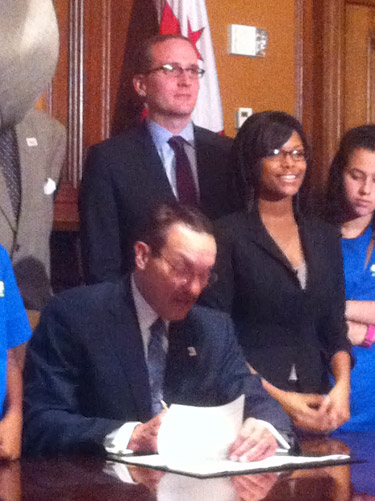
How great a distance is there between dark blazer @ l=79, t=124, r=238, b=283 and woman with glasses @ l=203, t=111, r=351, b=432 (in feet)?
0.42

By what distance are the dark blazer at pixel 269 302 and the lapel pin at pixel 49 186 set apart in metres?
0.76

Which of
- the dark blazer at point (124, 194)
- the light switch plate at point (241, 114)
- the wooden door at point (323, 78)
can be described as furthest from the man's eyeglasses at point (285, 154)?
the wooden door at point (323, 78)

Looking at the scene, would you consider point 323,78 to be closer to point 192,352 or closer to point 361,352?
point 361,352

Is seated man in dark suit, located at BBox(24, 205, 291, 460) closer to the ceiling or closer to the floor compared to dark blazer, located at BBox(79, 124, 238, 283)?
closer to the floor

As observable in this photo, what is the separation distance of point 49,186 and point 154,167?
421 mm

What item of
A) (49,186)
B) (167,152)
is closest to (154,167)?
(167,152)

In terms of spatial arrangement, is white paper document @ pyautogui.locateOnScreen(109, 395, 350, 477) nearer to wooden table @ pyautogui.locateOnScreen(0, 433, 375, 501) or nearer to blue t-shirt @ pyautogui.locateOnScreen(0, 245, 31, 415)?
wooden table @ pyautogui.locateOnScreen(0, 433, 375, 501)

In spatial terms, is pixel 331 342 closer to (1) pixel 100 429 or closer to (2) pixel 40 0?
(1) pixel 100 429

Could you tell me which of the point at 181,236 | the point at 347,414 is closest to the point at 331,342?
the point at 347,414

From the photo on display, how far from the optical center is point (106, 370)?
169 cm

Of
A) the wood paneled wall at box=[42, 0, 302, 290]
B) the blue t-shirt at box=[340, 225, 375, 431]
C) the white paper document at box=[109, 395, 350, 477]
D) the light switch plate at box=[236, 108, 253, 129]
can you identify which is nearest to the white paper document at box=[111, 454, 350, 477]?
the white paper document at box=[109, 395, 350, 477]

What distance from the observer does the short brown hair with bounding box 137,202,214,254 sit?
1785 millimetres

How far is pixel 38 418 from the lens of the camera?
5.26 ft

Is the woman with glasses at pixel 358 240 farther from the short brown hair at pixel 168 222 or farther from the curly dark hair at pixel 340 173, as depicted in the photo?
the short brown hair at pixel 168 222
